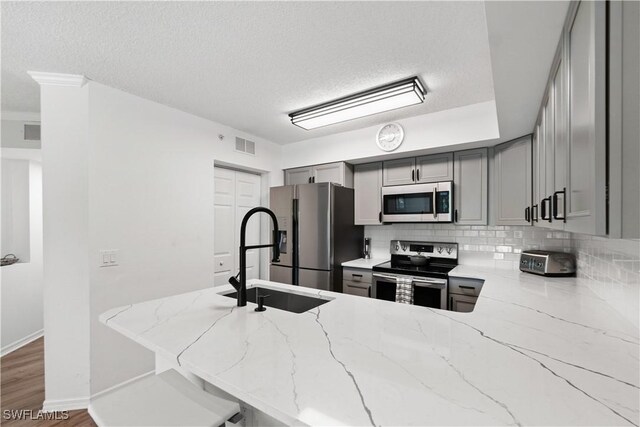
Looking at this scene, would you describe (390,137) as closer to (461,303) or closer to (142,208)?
(461,303)

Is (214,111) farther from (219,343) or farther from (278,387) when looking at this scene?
(278,387)

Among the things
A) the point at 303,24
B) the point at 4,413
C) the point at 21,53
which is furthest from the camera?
the point at 4,413

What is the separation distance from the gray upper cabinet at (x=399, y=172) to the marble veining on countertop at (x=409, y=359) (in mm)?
1878

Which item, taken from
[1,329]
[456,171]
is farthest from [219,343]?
[1,329]

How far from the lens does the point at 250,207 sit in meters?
3.78

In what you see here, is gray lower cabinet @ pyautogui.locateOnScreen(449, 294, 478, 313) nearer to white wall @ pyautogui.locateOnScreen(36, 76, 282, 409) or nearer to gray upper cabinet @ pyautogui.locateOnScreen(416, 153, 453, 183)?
gray upper cabinet @ pyautogui.locateOnScreen(416, 153, 453, 183)

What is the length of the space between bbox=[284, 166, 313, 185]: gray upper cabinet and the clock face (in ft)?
3.35

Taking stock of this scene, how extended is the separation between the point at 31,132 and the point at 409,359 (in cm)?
409

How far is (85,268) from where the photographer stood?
2.19 meters

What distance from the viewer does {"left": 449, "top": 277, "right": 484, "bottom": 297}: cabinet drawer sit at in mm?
2480

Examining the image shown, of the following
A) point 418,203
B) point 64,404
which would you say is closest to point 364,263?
point 418,203

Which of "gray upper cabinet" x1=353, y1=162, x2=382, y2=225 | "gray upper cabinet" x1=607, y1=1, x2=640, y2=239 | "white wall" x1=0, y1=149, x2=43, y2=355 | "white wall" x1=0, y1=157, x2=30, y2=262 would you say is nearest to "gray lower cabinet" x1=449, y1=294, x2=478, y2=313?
"gray upper cabinet" x1=353, y1=162, x2=382, y2=225

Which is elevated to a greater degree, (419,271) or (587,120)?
(587,120)

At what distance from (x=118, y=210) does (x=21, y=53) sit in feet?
Result: 3.90
